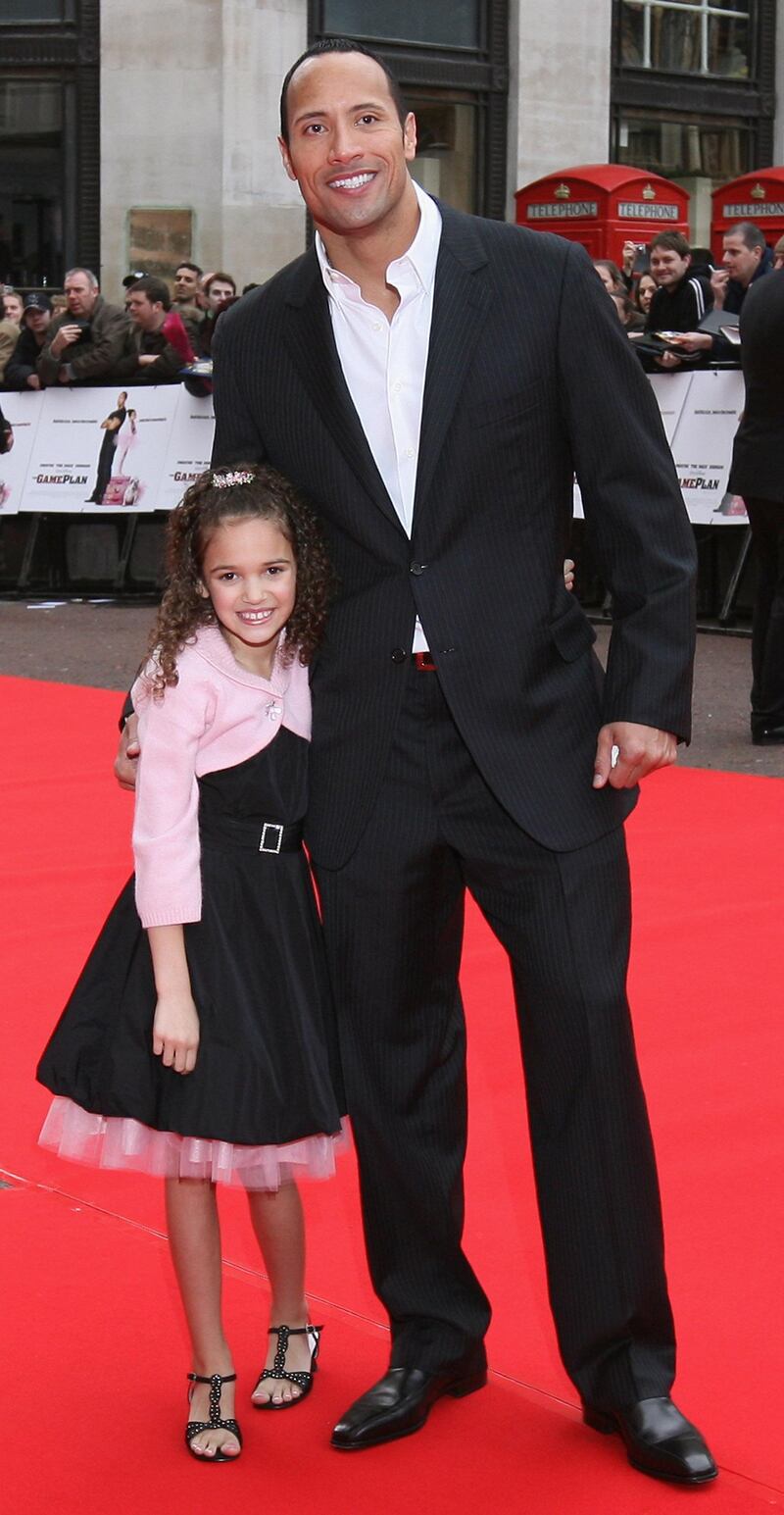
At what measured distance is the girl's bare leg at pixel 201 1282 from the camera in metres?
2.96

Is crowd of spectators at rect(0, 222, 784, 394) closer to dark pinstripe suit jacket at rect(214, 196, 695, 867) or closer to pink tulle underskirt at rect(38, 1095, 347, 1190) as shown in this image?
dark pinstripe suit jacket at rect(214, 196, 695, 867)

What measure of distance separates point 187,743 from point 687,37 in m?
24.7

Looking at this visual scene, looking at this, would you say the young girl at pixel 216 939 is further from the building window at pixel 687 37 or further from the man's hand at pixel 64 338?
the building window at pixel 687 37

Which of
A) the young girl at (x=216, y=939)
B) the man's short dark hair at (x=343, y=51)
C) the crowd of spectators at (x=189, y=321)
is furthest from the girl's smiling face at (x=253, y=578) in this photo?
the crowd of spectators at (x=189, y=321)

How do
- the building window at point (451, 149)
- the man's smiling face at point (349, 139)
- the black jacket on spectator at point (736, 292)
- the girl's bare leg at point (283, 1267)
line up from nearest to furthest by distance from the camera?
the man's smiling face at point (349, 139), the girl's bare leg at point (283, 1267), the black jacket on spectator at point (736, 292), the building window at point (451, 149)

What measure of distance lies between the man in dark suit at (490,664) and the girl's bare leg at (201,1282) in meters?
0.19

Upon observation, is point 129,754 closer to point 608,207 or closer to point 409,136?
point 409,136

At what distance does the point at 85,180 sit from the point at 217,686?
21.0m

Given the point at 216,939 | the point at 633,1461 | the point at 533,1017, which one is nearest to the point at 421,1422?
the point at 633,1461

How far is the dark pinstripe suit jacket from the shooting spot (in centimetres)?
287

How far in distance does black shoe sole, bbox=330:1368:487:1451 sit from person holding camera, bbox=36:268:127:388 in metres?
11.9

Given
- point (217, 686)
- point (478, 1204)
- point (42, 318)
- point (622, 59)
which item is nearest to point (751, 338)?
point (478, 1204)

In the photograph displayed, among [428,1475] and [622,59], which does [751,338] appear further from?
[622,59]

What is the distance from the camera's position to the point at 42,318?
15609mm
